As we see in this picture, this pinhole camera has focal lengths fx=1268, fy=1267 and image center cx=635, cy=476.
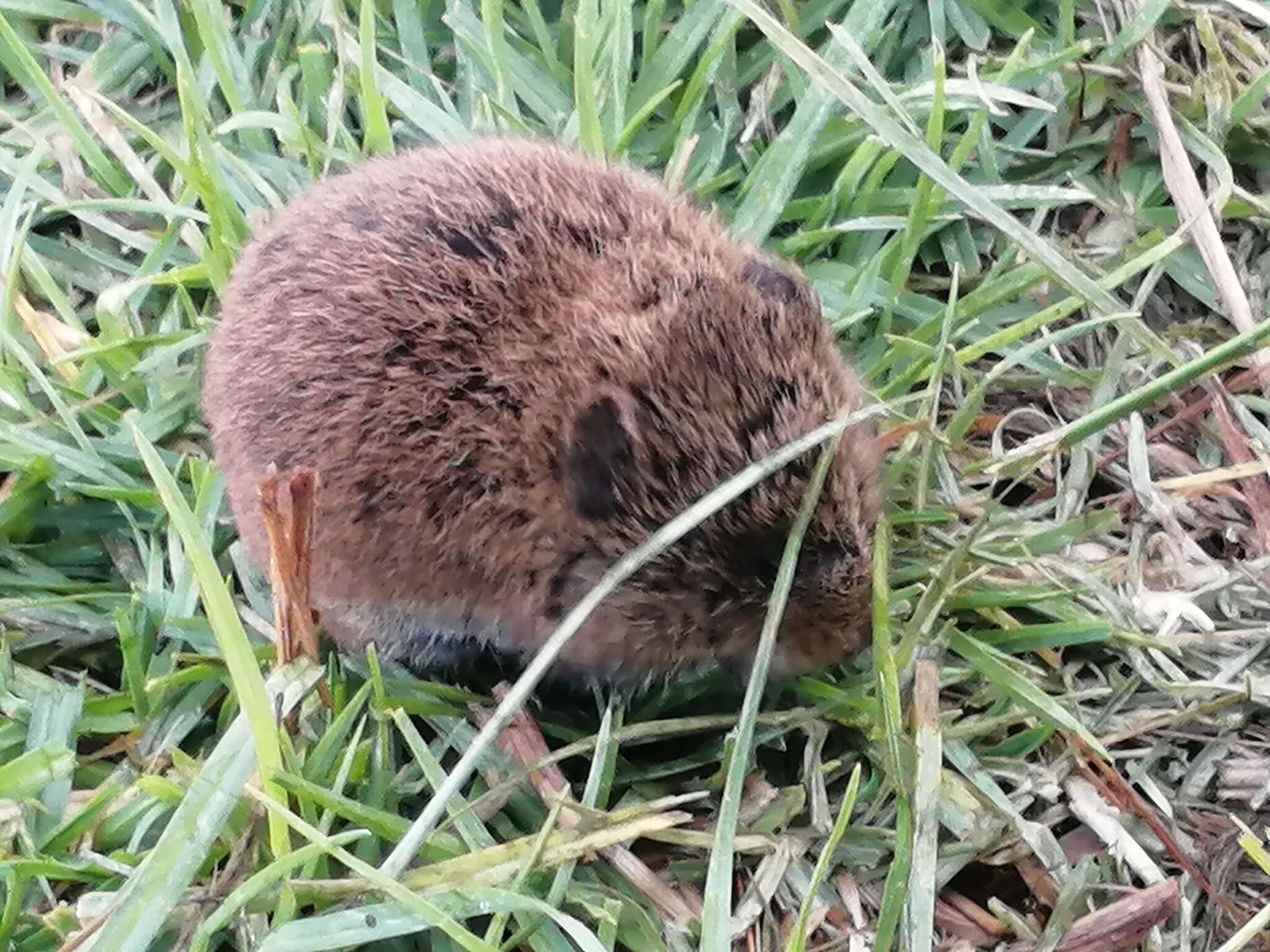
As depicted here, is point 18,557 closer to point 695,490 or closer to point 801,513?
point 695,490

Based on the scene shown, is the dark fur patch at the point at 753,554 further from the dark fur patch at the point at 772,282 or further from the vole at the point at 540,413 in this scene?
the dark fur patch at the point at 772,282

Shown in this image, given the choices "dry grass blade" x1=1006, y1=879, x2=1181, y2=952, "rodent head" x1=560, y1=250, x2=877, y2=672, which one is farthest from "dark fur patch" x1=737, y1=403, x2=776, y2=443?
"dry grass blade" x1=1006, y1=879, x2=1181, y2=952

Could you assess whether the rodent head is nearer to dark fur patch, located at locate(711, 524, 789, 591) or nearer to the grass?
dark fur patch, located at locate(711, 524, 789, 591)

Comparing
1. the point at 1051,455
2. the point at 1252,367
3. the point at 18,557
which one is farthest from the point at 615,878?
the point at 1252,367

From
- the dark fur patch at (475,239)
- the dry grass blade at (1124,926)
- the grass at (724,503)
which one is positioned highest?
the dark fur patch at (475,239)

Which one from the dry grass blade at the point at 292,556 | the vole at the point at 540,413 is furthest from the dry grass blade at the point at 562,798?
the dry grass blade at the point at 292,556

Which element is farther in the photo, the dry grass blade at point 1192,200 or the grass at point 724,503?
the dry grass blade at point 1192,200

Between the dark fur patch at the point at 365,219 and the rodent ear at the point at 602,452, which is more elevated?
the dark fur patch at the point at 365,219
